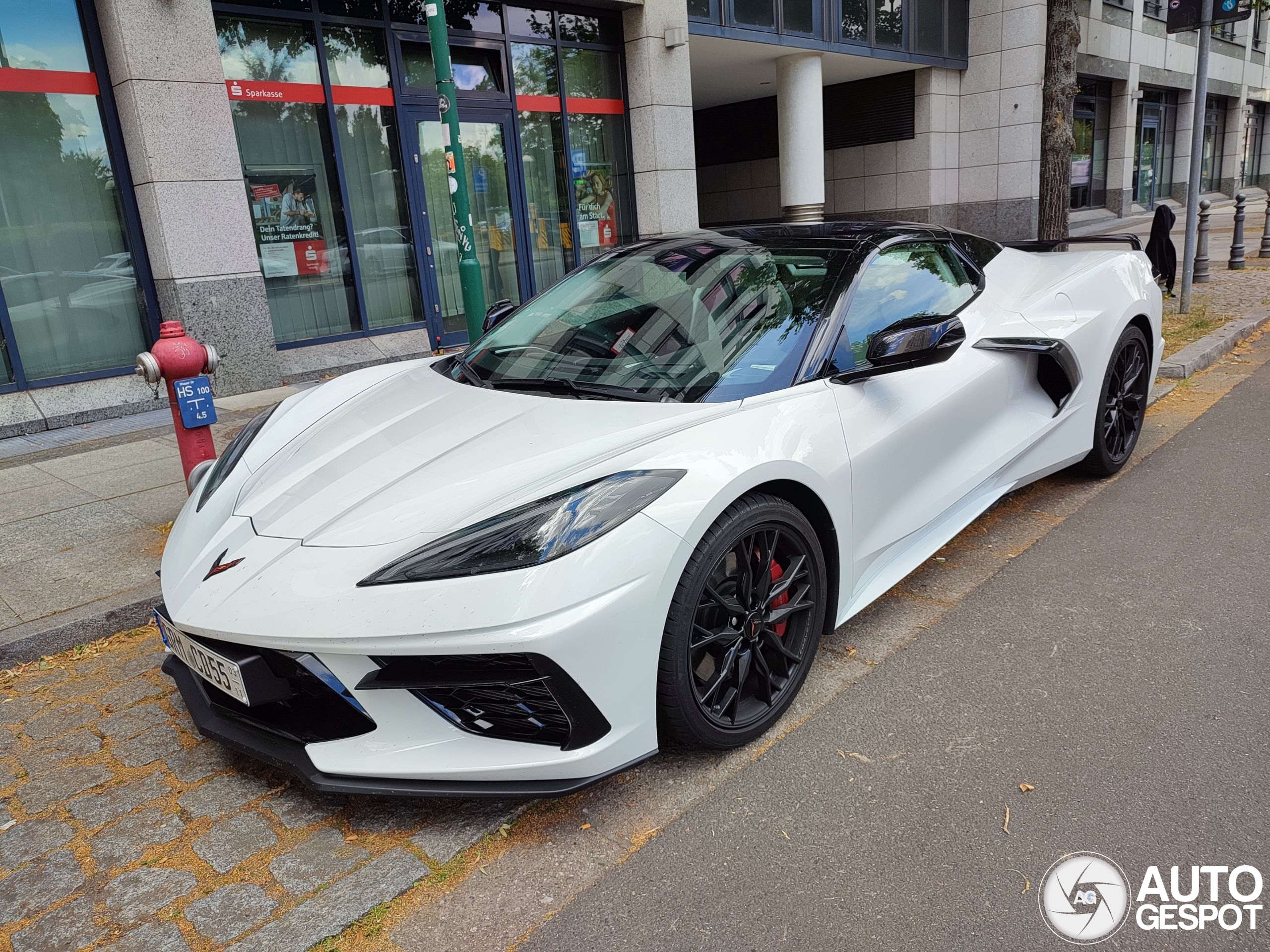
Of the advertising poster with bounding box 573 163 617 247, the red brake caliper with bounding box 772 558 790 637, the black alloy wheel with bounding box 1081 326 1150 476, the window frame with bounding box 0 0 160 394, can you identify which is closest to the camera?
the red brake caliper with bounding box 772 558 790 637

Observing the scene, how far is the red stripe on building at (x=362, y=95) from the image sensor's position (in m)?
9.36

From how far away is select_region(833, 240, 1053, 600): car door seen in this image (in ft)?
10.4

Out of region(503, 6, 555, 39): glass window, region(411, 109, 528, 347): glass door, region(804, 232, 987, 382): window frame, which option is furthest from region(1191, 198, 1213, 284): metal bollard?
region(804, 232, 987, 382): window frame

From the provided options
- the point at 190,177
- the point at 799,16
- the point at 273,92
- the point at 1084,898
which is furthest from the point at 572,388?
the point at 799,16

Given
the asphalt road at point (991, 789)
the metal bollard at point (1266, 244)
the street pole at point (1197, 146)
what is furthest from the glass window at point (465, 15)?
the metal bollard at point (1266, 244)

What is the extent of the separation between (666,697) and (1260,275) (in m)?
14.2

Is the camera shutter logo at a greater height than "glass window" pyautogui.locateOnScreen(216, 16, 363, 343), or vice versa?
"glass window" pyautogui.locateOnScreen(216, 16, 363, 343)

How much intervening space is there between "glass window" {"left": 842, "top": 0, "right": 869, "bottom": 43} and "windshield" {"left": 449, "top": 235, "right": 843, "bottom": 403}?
13.9m

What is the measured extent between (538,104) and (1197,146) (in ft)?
23.7

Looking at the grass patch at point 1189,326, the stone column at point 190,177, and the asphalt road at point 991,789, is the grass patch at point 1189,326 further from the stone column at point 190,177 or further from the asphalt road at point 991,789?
the stone column at point 190,177

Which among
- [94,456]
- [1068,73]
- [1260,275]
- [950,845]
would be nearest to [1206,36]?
[1068,73]

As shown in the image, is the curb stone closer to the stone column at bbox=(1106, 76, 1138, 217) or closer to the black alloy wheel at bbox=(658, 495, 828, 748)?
the black alloy wheel at bbox=(658, 495, 828, 748)

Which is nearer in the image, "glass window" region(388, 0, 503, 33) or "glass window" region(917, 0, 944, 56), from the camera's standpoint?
"glass window" region(388, 0, 503, 33)

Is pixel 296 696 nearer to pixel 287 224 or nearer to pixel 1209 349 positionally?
pixel 287 224
